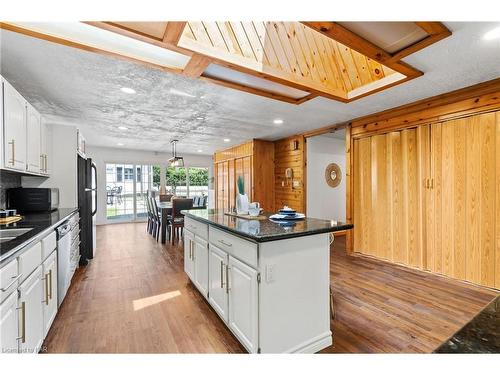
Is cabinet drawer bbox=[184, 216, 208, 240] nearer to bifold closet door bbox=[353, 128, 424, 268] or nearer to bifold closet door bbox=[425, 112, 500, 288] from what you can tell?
bifold closet door bbox=[353, 128, 424, 268]

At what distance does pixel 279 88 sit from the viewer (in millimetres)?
2926

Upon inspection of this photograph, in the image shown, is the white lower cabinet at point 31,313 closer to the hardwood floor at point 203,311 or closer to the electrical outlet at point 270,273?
the hardwood floor at point 203,311

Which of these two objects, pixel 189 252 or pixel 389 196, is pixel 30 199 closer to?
pixel 189 252

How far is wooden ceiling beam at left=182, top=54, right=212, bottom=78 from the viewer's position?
2097mm

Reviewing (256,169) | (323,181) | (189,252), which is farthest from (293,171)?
(189,252)

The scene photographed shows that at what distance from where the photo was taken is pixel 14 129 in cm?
214

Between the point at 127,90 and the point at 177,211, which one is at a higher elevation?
the point at 127,90

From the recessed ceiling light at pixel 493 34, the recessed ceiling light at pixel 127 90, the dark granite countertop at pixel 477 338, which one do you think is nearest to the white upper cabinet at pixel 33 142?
the recessed ceiling light at pixel 127 90

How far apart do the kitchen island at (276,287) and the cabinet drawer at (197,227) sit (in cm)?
41

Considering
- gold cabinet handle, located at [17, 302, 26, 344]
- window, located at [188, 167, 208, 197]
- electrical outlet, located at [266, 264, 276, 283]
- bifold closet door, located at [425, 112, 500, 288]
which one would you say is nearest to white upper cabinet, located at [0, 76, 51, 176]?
gold cabinet handle, located at [17, 302, 26, 344]

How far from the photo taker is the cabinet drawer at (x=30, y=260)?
1.40m

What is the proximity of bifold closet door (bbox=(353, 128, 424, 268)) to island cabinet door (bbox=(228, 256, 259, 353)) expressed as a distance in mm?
2831

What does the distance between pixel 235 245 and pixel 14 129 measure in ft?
7.26
